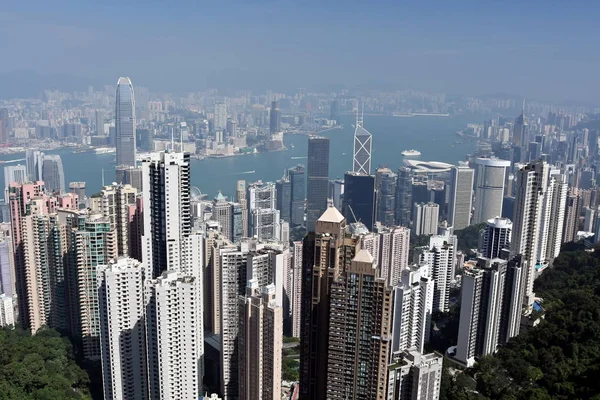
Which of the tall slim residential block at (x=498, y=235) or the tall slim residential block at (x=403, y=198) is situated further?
the tall slim residential block at (x=403, y=198)

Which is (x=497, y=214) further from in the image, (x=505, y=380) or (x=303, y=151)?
(x=505, y=380)

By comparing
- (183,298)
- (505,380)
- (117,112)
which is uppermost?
(117,112)

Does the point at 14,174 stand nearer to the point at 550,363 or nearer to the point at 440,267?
the point at 440,267

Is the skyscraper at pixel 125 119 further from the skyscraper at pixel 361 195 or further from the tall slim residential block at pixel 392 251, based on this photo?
the tall slim residential block at pixel 392 251

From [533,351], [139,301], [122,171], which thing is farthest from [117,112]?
[533,351]

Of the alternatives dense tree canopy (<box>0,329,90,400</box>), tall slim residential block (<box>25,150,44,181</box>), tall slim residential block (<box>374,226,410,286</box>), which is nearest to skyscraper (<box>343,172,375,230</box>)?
tall slim residential block (<box>374,226,410,286</box>)

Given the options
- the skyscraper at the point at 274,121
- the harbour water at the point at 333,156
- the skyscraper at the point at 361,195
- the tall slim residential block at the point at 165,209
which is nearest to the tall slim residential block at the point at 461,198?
the skyscraper at the point at 361,195

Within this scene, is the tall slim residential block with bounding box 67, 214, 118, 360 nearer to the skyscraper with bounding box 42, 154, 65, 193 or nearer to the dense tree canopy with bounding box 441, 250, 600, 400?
the dense tree canopy with bounding box 441, 250, 600, 400
